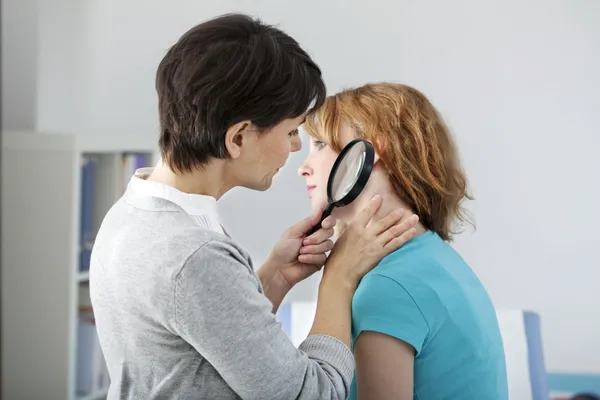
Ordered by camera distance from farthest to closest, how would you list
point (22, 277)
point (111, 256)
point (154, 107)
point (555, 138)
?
point (154, 107) → point (555, 138) → point (22, 277) → point (111, 256)

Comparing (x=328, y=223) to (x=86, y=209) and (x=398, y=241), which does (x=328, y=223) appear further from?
(x=86, y=209)

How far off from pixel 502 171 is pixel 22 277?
1.83 meters

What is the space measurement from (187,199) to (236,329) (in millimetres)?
214

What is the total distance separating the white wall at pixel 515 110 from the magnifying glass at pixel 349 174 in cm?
158

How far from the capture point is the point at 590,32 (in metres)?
2.71

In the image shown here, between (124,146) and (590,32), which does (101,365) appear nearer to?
(124,146)

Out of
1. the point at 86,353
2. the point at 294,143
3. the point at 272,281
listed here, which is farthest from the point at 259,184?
the point at 86,353

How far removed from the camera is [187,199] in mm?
1048

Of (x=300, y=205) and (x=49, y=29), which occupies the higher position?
(x=49, y=29)

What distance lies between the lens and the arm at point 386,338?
46.0 inches

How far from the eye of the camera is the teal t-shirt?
119 cm

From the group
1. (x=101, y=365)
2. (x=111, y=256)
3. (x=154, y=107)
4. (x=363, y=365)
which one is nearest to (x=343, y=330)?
(x=363, y=365)

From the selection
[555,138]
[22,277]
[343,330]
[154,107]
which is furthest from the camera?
[154,107]

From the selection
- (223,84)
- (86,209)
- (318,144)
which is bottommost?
(86,209)
